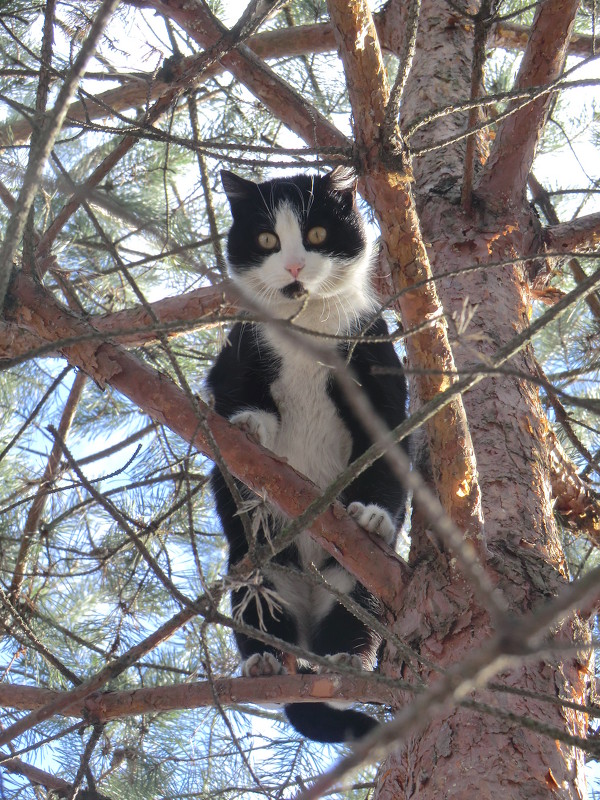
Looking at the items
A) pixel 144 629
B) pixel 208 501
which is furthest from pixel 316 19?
pixel 144 629

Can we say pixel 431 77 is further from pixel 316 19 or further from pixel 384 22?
pixel 316 19

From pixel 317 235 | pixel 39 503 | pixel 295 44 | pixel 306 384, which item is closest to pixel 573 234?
pixel 317 235

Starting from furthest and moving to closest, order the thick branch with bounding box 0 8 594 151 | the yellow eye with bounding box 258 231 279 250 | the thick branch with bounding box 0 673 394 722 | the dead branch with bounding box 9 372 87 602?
the thick branch with bounding box 0 8 594 151, the yellow eye with bounding box 258 231 279 250, the dead branch with bounding box 9 372 87 602, the thick branch with bounding box 0 673 394 722

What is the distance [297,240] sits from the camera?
2549 mm

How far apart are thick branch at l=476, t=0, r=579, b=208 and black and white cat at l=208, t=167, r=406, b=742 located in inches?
20.5

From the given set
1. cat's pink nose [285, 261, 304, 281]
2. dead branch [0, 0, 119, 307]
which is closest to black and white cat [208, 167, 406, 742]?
cat's pink nose [285, 261, 304, 281]

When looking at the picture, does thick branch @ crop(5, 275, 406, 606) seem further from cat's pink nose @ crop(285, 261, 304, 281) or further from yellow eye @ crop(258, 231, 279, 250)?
yellow eye @ crop(258, 231, 279, 250)

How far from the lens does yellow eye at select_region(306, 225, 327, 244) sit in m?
2.62

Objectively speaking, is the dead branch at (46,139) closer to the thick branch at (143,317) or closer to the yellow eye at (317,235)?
the thick branch at (143,317)

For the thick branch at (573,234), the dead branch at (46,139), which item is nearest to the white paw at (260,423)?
the thick branch at (573,234)

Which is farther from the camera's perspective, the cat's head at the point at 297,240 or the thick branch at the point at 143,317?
the cat's head at the point at 297,240

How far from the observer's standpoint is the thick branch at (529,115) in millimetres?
2113

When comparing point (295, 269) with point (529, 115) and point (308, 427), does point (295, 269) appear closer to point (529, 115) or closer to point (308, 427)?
point (308, 427)

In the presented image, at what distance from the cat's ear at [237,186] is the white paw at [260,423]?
83cm
